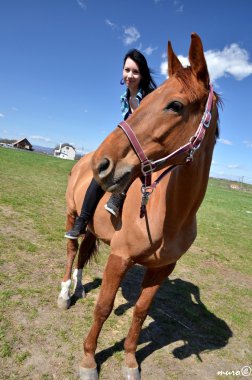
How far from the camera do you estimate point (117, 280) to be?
8.74ft

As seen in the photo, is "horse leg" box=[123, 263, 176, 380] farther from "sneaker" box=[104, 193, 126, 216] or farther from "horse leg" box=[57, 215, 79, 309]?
"horse leg" box=[57, 215, 79, 309]

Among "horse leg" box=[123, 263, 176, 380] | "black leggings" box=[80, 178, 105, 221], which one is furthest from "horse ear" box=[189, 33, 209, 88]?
"horse leg" box=[123, 263, 176, 380]

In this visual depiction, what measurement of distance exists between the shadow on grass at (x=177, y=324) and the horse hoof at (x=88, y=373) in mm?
236

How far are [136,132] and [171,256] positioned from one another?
4.11 ft

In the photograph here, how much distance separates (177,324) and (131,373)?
1.36 metres

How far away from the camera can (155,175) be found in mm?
2781

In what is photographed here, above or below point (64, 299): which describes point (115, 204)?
above

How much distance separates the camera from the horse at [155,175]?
1.93 m

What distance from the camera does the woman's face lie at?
337 centimetres

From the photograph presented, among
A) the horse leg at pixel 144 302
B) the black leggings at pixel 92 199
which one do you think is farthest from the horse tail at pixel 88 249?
the horse leg at pixel 144 302

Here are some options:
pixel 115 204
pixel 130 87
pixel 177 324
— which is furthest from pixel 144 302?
pixel 130 87

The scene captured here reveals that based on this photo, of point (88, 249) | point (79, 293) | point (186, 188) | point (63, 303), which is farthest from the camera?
point (88, 249)

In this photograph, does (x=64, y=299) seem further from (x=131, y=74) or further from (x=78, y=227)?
(x=131, y=74)

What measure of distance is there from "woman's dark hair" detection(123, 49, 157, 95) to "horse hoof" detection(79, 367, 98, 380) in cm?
294
